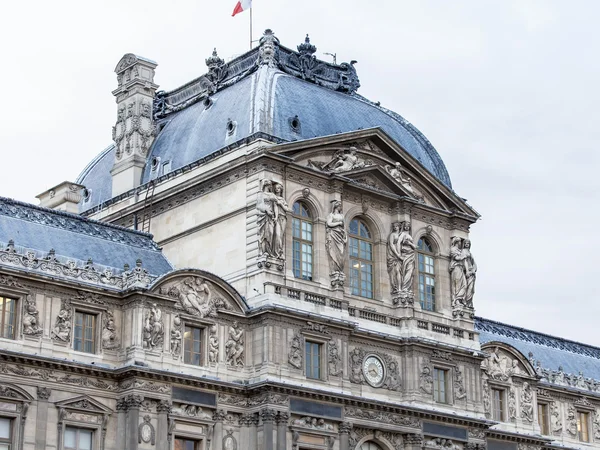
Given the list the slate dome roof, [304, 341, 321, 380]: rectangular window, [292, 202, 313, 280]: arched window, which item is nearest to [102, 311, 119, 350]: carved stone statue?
[304, 341, 321, 380]: rectangular window

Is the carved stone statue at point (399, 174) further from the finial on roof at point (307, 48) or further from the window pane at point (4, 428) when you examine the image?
the window pane at point (4, 428)

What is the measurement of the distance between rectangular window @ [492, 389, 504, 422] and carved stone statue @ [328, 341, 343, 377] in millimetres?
13678

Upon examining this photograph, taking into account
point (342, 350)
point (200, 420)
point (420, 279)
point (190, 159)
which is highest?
point (190, 159)

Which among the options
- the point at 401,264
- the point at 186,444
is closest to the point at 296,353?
the point at 186,444

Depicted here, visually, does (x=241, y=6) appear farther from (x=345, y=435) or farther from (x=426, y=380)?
(x=345, y=435)

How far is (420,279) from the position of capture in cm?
6694

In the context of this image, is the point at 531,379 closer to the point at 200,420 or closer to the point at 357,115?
the point at 357,115

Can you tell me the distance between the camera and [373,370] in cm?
6312

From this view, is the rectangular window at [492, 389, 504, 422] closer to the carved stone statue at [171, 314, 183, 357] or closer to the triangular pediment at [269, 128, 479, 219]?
the triangular pediment at [269, 128, 479, 219]

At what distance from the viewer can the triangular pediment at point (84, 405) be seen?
5388 cm

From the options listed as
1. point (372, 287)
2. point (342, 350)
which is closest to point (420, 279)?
point (372, 287)

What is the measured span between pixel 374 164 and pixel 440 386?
11.4 metres

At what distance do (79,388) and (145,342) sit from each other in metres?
3.42

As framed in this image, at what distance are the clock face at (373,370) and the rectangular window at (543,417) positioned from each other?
15.7 m
